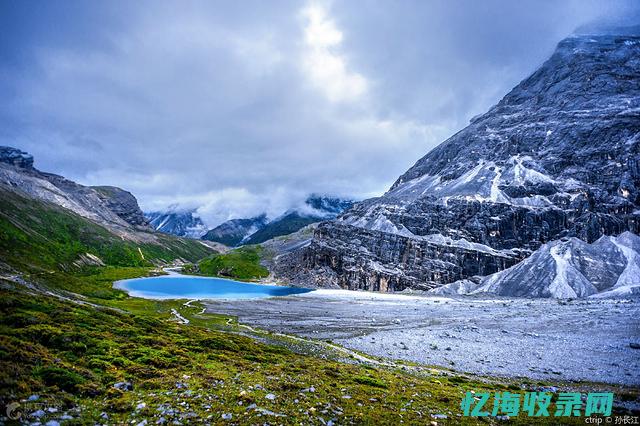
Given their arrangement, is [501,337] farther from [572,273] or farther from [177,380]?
[572,273]

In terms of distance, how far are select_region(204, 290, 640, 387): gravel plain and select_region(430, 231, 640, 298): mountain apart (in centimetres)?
4911

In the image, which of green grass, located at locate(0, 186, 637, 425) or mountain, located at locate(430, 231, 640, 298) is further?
mountain, located at locate(430, 231, 640, 298)

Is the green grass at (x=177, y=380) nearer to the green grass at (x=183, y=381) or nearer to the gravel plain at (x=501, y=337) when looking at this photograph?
the green grass at (x=183, y=381)

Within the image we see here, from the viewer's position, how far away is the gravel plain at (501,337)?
138ft

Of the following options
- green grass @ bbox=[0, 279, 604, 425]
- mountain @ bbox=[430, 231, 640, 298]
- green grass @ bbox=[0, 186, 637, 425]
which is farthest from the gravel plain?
mountain @ bbox=[430, 231, 640, 298]

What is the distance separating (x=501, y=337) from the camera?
63844 mm

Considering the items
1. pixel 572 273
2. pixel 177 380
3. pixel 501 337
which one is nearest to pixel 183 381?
pixel 177 380

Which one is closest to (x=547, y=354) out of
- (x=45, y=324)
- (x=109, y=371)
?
(x=109, y=371)

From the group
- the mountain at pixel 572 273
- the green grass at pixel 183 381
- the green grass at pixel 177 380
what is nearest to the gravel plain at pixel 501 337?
the green grass at pixel 183 381

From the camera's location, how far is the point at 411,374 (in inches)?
1366

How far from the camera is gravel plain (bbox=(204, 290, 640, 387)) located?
42000 mm

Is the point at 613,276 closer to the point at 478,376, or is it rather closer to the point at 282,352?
the point at 478,376

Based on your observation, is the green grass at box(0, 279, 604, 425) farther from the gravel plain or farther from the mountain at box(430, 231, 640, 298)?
the mountain at box(430, 231, 640, 298)

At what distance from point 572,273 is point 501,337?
124 meters
